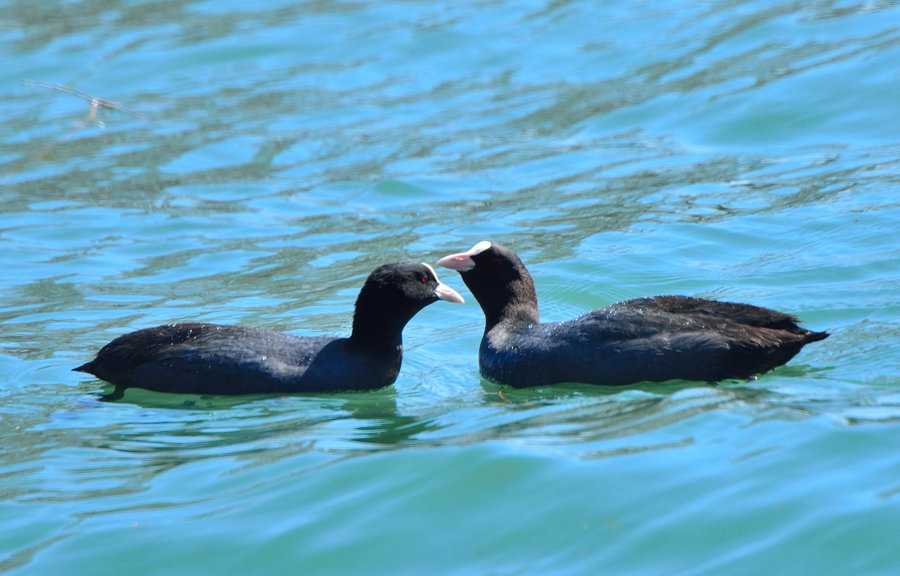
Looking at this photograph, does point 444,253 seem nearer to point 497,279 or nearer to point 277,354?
point 497,279

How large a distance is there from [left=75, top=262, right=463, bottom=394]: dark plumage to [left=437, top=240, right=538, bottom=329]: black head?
1.24ft

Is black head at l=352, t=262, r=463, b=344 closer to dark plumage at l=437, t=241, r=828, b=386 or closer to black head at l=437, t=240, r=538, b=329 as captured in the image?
black head at l=437, t=240, r=538, b=329

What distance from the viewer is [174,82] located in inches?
666

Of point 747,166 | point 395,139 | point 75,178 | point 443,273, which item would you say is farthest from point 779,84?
point 75,178

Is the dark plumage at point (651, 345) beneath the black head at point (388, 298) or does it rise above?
beneath

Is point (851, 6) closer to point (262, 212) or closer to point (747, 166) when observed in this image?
point (747, 166)

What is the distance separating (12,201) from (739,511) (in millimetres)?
10129

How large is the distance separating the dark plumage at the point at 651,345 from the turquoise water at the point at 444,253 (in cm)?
14

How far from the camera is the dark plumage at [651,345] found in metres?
6.80

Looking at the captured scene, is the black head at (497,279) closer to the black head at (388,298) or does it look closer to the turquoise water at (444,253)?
the black head at (388,298)

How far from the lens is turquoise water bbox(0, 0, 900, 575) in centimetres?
537

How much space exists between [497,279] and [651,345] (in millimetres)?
1520

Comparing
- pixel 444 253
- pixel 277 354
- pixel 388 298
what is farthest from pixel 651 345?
pixel 444 253

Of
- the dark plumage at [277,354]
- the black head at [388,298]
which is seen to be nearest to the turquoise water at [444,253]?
the dark plumage at [277,354]
